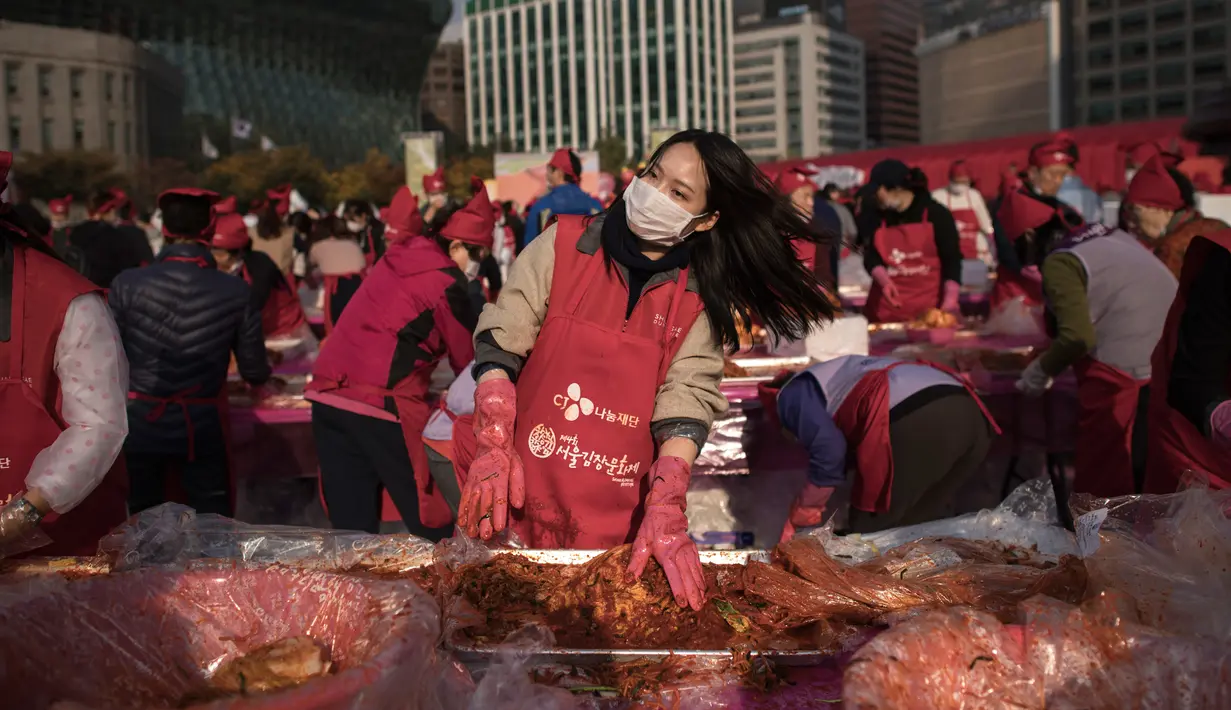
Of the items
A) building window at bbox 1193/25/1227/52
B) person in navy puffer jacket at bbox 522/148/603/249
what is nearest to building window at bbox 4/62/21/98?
person in navy puffer jacket at bbox 522/148/603/249

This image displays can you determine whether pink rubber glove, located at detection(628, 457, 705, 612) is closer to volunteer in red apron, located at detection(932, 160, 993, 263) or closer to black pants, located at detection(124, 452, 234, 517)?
black pants, located at detection(124, 452, 234, 517)

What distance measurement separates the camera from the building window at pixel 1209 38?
62.8 metres

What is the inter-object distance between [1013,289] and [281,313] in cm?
452

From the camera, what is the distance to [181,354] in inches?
146

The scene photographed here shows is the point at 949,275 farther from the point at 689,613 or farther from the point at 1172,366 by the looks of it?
the point at 689,613

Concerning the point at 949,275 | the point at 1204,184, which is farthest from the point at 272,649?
→ the point at 1204,184

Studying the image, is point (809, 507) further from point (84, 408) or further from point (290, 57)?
point (290, 57)

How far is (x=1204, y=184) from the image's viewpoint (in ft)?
44.7

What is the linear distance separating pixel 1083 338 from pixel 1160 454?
42.8 inches

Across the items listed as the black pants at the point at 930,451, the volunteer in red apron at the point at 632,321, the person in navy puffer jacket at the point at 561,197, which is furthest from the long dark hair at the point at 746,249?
the person in navy puffer jacket at the point at 561,197

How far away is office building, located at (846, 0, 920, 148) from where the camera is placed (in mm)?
143625

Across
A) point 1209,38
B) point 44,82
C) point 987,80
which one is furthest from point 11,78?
point 987,80

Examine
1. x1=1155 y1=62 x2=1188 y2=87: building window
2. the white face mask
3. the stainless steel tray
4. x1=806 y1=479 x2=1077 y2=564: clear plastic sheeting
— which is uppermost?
x1=1155 y1=62 x2=1188 y2=87: building window

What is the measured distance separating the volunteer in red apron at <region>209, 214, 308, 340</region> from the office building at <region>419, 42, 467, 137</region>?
11768 centimetres
